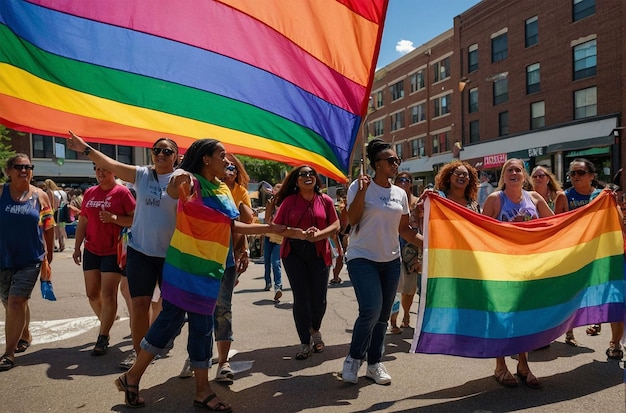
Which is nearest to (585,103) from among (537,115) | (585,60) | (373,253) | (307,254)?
(585,60)

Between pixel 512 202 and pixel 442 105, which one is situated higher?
pixel 442 105

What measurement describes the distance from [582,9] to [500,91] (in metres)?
7.09

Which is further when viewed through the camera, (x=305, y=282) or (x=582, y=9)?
(x=582, y=9)

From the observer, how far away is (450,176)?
5.17 metres

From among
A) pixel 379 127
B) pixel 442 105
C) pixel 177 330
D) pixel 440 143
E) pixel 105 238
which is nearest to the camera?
pixel 177 330

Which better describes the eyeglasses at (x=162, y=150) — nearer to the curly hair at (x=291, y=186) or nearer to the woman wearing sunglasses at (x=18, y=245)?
the curly hair at (x=291, y=186)

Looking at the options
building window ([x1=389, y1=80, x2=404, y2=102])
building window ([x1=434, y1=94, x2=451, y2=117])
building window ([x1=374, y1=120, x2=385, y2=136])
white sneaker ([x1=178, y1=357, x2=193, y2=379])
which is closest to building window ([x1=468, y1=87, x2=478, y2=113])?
building window ([x1=434, y1=94, x2=451, y2=117])

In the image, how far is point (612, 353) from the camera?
16.4 ft

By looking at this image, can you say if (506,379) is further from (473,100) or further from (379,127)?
(379,127)

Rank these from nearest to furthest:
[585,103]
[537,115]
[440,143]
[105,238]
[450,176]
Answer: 1. [450,176]
2. [105,238]
3. [585,103]
4. [537,115]
5. [440,143]

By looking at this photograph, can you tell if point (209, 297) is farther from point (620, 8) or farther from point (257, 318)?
point (620, 8)

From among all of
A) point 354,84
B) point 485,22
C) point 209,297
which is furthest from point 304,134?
point 485,22

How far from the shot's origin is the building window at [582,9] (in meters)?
26.5


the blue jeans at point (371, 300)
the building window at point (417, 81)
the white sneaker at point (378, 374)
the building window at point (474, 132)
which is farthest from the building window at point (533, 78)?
the white sneaker at point (378, 374)
